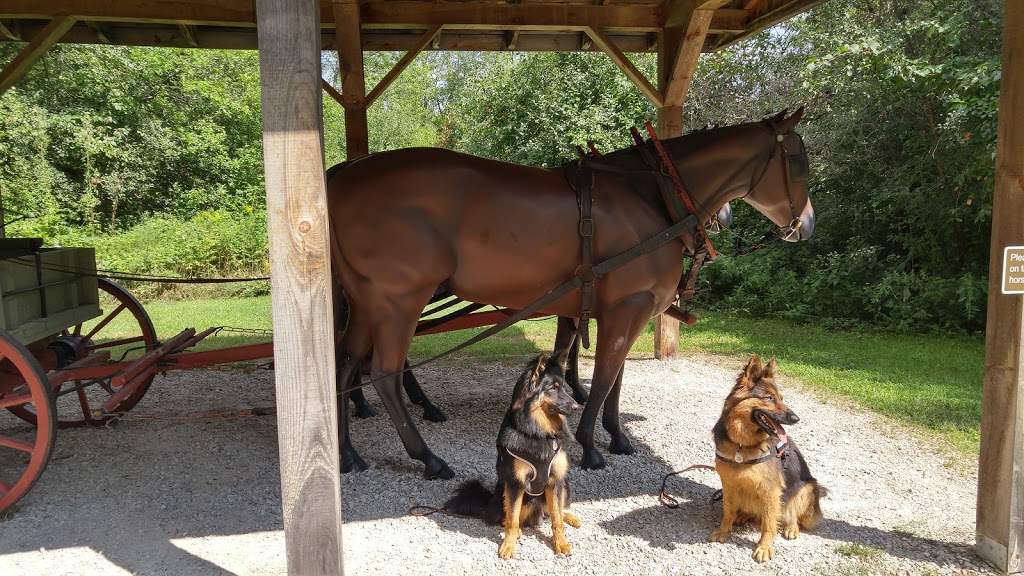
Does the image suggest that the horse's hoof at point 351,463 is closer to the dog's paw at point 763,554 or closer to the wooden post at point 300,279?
the wooden post at point 300,279

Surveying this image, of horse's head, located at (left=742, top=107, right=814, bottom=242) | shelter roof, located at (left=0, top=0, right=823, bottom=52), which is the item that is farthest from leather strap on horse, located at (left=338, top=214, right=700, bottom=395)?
shelter roof, located at (left=0, top=0, right=823, bottom=52)

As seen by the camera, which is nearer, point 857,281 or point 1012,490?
point 1012,490

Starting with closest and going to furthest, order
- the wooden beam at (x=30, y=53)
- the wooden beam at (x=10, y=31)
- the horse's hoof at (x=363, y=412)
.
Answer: the wooden beam at (x=30, y=53) < the horse's hoof at (x=363, y=412) < the wooden beam at (x=10, y=31)

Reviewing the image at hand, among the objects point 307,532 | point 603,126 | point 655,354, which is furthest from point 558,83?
point 307,532

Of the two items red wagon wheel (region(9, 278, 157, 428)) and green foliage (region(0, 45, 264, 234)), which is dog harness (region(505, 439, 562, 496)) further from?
green foliage (region(0, 45, 264, 234))

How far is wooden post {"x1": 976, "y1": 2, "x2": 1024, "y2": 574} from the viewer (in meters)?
2.95

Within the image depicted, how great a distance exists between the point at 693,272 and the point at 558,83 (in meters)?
11.8

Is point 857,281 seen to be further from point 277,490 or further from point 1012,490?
point 277,490

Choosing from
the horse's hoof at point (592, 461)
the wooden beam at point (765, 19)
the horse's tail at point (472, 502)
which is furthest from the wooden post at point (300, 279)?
the wooden beam at point (765, 19)

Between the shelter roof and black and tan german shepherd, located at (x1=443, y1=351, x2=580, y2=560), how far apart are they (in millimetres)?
3970

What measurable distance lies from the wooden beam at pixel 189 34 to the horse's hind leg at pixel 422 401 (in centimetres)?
408

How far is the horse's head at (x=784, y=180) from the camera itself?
429 centimetres

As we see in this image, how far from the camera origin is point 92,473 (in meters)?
4.46

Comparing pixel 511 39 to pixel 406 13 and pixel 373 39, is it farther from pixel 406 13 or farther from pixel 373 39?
pixel 373 39
